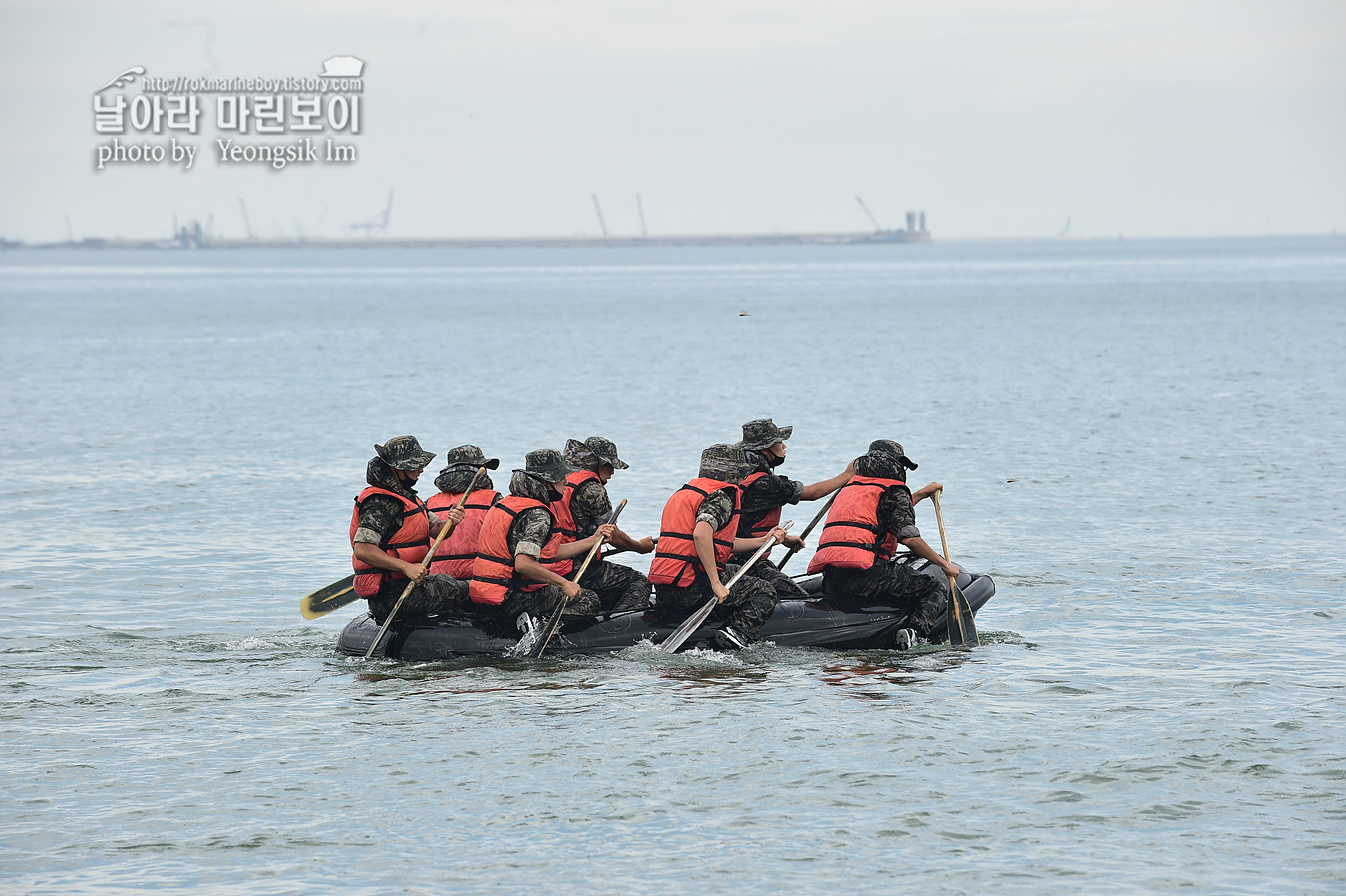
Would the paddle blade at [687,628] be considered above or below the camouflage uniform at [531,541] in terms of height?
below

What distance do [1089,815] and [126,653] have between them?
31.7 ft

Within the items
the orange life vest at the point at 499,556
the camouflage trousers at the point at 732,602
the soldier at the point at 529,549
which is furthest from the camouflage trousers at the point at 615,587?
the orange life vest at the point at 499,556

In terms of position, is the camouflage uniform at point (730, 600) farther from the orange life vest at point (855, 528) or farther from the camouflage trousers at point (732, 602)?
the orange life vest at point (855, 528)

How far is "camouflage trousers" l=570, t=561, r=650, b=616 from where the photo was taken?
14011mm

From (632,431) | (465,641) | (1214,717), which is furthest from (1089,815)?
(632,431)

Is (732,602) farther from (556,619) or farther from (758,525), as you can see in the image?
(556,619)

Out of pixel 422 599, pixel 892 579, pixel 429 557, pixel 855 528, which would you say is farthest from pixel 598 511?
pixel 892 579

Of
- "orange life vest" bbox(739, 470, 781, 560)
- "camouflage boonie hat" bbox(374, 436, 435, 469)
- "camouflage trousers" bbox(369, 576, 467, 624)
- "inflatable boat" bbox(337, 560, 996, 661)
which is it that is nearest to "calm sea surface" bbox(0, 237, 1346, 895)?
"inflatable boat" bbox(337, 560, 996, 661)

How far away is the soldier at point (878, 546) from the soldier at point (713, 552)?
0.61 meters

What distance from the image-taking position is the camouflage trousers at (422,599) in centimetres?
1316

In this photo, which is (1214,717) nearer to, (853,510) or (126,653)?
(853,510)

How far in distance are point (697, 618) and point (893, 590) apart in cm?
198

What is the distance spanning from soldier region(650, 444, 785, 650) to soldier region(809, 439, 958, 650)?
23.9 inches

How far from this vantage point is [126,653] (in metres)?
14.7
